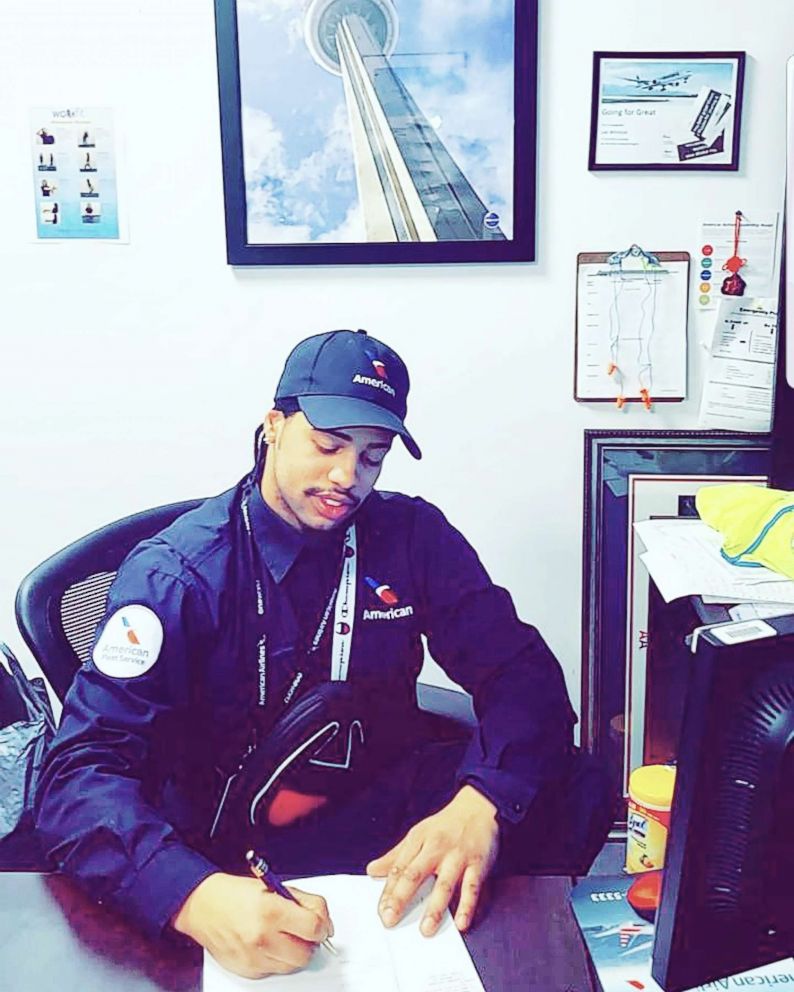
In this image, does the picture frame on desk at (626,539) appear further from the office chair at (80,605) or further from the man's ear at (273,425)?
the man's ear at (273,425)

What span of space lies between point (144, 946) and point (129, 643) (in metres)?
0.39

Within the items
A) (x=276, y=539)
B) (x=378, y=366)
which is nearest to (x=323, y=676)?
(x=276, y=539)

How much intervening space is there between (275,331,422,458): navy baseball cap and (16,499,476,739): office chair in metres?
0.30

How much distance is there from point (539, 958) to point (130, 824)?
1.32ft

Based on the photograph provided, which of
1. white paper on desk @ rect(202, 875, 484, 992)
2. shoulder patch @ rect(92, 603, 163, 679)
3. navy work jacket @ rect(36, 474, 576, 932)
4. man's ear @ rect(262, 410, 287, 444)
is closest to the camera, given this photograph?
white paper on desk @ rect(202, 875, 484, 992)

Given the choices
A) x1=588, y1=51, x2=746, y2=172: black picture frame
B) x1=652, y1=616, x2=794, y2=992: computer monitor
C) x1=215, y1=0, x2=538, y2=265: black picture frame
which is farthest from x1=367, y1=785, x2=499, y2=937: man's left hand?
x1=588, y1=51, x2=746, y2=172: black picture frame

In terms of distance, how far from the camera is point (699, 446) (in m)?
2.01

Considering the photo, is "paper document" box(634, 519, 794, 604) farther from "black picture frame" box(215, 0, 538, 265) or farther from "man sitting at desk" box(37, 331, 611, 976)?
"black picture frame" box(215, 0, 538, 265)

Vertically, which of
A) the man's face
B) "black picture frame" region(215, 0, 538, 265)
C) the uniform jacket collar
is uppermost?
"black picture frame" region(215, 0, 538, 265)

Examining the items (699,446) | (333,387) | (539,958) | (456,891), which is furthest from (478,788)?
(699,446)

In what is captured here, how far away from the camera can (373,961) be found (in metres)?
0.86

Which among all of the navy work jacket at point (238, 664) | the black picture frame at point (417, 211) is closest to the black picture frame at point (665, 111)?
the black picture frame at point (417, 211)

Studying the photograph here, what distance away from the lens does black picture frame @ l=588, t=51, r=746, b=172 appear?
72.9 inches

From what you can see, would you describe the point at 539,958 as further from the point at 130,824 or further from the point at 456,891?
the point at 130,824
